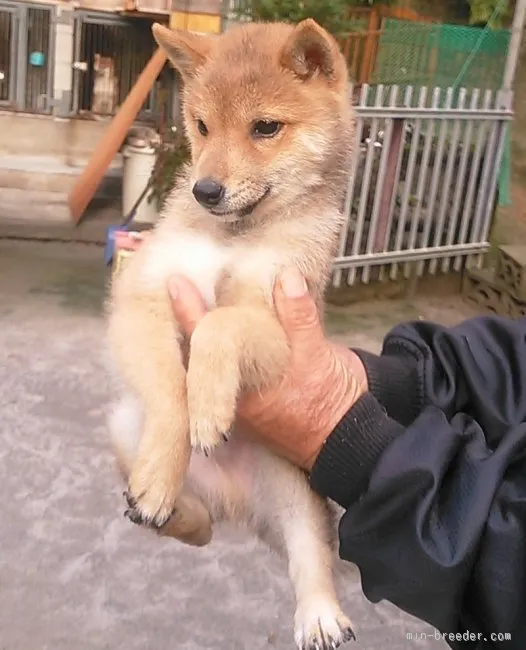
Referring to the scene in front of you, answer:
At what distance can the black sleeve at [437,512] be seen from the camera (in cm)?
131

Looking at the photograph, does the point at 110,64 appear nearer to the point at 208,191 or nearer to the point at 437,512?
the point at 208,191

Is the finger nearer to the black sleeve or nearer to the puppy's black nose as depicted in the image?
the puppy's black nose

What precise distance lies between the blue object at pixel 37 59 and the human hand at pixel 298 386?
273 inches

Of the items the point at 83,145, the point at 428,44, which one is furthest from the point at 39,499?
the point at 83,145

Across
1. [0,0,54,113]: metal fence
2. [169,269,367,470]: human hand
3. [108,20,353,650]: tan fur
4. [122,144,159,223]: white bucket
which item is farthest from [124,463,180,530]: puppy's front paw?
[0,0,54,113]: metal fence

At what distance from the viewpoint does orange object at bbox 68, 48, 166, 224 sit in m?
7.14

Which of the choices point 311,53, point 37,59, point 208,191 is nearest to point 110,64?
point 37,59

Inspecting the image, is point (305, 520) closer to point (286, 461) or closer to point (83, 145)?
point (286, 461)

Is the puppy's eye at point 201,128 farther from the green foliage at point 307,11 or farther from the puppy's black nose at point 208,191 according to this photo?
the green foliage at point 307,11

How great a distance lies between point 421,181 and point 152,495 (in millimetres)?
4962

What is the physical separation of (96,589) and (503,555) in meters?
2.07

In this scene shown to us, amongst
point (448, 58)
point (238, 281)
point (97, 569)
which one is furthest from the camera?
point (448, 58)

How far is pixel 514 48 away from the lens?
6195 mm

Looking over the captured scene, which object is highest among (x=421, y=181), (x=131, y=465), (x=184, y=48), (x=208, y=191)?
(x=184, y=48)
